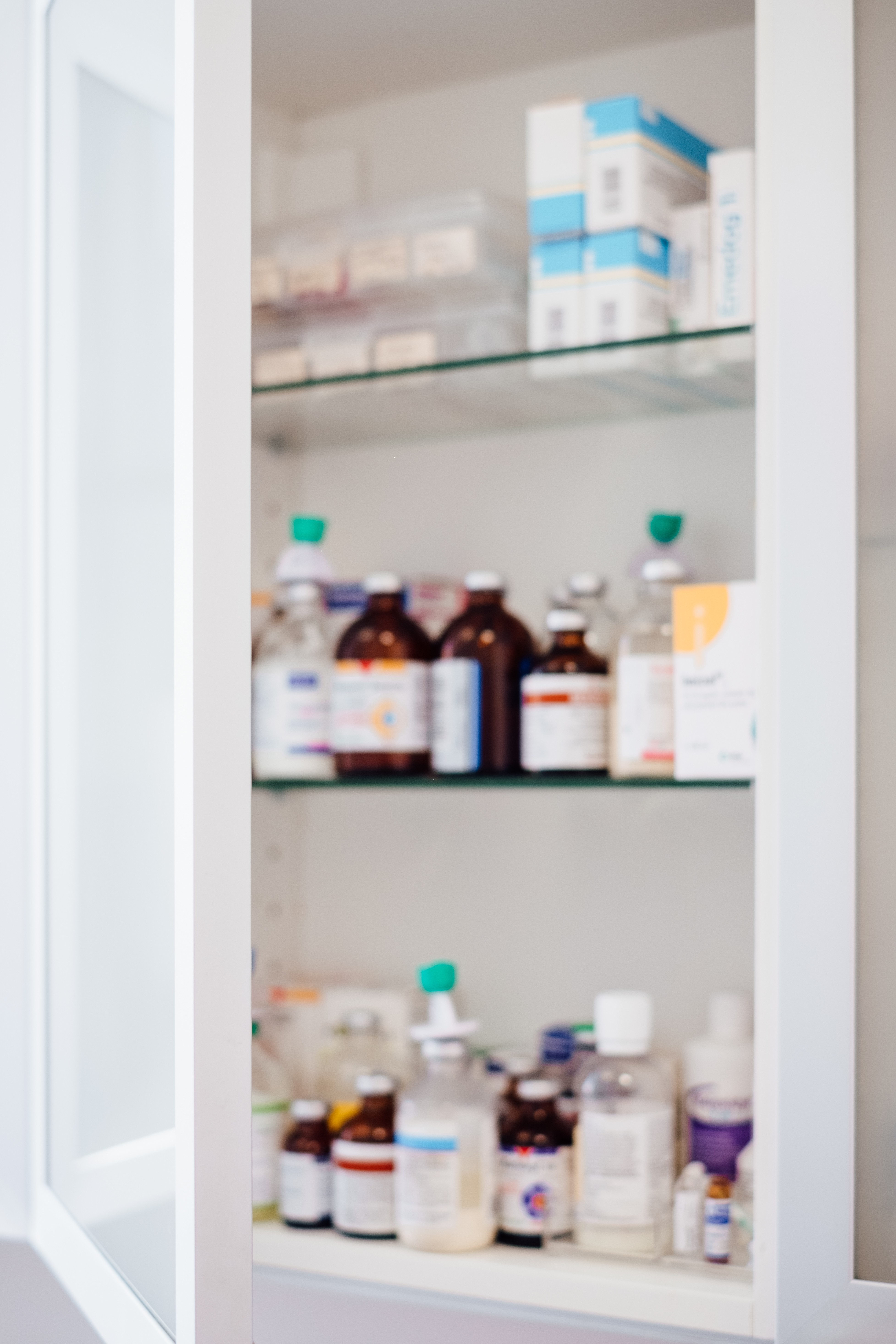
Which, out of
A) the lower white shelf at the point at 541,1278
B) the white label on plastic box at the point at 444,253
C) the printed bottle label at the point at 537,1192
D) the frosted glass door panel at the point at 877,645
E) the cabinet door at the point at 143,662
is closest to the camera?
the cabinet door at the point at 143,662

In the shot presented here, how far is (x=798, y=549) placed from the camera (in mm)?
782

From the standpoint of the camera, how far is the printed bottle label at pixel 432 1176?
0.97 metres

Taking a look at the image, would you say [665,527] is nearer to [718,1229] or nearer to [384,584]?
[384,584]

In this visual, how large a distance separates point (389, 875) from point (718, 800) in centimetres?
31

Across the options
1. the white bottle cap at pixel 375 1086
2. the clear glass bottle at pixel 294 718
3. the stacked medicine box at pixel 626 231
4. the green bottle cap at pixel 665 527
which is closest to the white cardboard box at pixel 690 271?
the stacked medicine box at pixel 626 231

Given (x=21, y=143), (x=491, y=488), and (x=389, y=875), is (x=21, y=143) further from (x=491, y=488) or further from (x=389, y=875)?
(x=389, y=875)

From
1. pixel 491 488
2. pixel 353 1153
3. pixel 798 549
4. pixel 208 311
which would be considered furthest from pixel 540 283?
pixel 353 1153

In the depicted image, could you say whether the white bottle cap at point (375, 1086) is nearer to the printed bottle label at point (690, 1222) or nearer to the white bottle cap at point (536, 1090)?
the white bottle cap at point (536, 1090)

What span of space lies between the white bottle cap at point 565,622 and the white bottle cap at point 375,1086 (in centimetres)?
35

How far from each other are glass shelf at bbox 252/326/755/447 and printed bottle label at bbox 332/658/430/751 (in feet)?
0.74

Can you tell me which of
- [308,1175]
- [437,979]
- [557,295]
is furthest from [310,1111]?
[557,295]

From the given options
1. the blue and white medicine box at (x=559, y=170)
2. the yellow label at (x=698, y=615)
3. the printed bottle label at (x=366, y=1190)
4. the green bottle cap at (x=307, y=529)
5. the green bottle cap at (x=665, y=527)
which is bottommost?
the printed bottle label at (x=366, y=1190)

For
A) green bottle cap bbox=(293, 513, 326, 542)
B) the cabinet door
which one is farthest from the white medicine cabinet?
green bottle cap bbox=(293, 513, 326, 542)

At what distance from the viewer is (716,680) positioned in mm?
918
